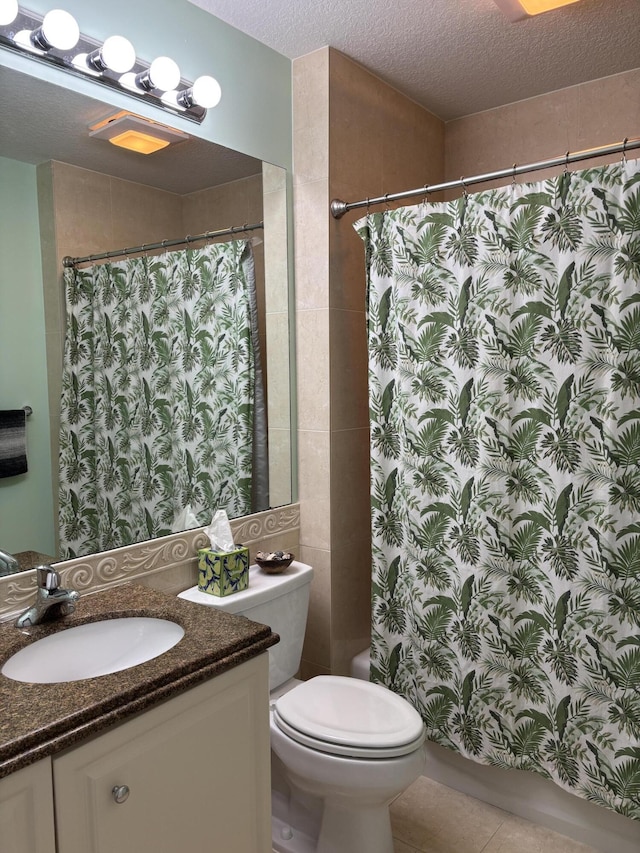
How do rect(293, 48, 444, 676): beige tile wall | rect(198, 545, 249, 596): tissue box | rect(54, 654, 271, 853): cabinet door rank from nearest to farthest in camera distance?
rect(54, 654, 271, 853): cabinet door < rect(198, 545, 249, 596): tissue box < rect(293, 48, 444, 676): beige tile wall

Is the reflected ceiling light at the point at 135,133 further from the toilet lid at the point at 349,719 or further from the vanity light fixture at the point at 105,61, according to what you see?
the toilet lid at the point at 349,719

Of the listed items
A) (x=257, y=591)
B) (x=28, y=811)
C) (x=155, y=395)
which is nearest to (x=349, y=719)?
(x=257, y=591)

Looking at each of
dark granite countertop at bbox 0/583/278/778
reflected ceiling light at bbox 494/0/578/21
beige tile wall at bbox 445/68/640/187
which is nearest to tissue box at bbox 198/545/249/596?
dark granite countertop at bbox 0/583/278/778

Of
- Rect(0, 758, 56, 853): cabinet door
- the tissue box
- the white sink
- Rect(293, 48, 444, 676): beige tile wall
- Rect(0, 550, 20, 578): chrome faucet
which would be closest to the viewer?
Rect(0, 758, 56, 853): cabinet door

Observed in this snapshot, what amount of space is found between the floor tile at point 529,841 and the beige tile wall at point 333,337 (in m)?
0.73

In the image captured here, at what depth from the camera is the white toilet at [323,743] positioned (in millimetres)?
1598

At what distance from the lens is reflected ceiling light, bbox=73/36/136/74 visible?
1.62m

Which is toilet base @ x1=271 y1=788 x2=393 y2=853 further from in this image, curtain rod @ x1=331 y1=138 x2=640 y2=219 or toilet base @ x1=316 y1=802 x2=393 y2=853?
curtain rod @ x1=331 y1=138 x2=640 y2=219

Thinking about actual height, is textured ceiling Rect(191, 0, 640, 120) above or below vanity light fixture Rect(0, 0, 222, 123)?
above

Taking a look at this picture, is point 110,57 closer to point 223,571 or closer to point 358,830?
point 223,571

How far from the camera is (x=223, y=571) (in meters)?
1.82

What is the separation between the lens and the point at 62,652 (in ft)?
4.60

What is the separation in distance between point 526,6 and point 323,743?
2096 millimetres

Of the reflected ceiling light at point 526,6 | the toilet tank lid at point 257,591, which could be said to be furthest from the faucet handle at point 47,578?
the reflected ceiling light at point 526,6
